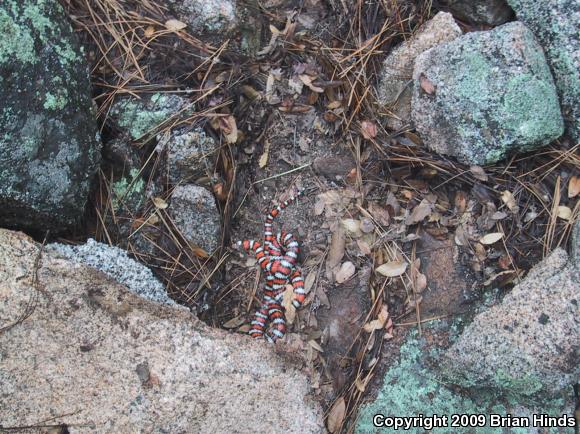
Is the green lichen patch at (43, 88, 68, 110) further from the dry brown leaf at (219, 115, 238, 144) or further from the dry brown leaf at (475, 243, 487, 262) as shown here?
the dry brown leaf at (475, 243, 487, 262)

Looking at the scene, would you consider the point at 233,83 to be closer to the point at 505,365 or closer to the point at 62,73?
the point at 62,73

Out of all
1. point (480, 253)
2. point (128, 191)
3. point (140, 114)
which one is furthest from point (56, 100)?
point (480, 253)

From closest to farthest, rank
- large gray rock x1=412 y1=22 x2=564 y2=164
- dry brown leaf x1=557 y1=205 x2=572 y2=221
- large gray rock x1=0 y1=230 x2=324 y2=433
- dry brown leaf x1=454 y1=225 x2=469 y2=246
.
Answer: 1. large gray rock x1=0 y1=230 x2=324 y2=433
2. large gray rock x1=412 y1=22 x2=564 y2=164
3. dry brown leaf x1=557 y1=205 x2=572 y2=221
4. dry brown leaf x1=454 y1=225 x2=469 y2=246

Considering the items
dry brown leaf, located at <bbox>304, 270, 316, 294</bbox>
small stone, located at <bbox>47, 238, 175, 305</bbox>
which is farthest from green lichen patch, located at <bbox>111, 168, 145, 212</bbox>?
dry brown leaf, located at <bbox>304, 270, 316, 294</bbox>

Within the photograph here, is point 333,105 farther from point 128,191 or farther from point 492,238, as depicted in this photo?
point 128,191

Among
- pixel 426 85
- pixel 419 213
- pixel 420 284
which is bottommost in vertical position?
pixel 420 284

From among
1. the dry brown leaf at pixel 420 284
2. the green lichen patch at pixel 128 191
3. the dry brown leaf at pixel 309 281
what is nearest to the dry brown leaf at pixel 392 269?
the dry brown leaf at pixel 420 284

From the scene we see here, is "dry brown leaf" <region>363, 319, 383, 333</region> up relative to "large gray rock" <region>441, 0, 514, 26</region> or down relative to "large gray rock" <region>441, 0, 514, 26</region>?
down

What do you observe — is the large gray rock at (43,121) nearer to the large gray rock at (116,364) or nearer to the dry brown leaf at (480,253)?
the large gray rock at (116,364)
